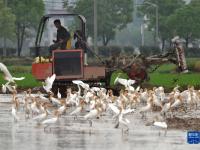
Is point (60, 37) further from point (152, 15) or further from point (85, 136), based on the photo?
point (152, 15)

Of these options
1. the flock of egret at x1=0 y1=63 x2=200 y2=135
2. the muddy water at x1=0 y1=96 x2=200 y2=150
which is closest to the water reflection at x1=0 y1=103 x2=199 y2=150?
the muddy water at x1=0 y1=96 x2=200 y2=150

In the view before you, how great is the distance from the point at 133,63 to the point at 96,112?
439 inches

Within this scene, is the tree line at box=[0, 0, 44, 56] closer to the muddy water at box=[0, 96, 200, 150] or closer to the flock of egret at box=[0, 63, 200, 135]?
the flock of egret at box=[0, 63, 200, 135]

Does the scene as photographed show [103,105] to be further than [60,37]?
No

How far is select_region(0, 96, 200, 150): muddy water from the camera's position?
15.4 metres

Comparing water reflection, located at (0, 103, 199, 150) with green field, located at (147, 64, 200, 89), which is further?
green field, located at (147, 64, 200, 89)

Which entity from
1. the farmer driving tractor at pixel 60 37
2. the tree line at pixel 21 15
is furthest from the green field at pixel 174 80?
the tree line at pixel 21 15

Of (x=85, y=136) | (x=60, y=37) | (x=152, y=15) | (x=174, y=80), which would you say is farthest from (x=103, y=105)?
(x=152, y=15)

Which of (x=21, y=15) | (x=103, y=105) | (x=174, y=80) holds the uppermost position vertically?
(x=21, y=15)

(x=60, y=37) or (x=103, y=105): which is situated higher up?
(x=60, y=37)

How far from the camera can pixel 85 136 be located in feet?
56.6

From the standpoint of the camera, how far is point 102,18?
91625 millimetres

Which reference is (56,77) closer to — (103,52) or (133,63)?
(133,63)

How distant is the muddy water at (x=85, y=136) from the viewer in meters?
15.4
